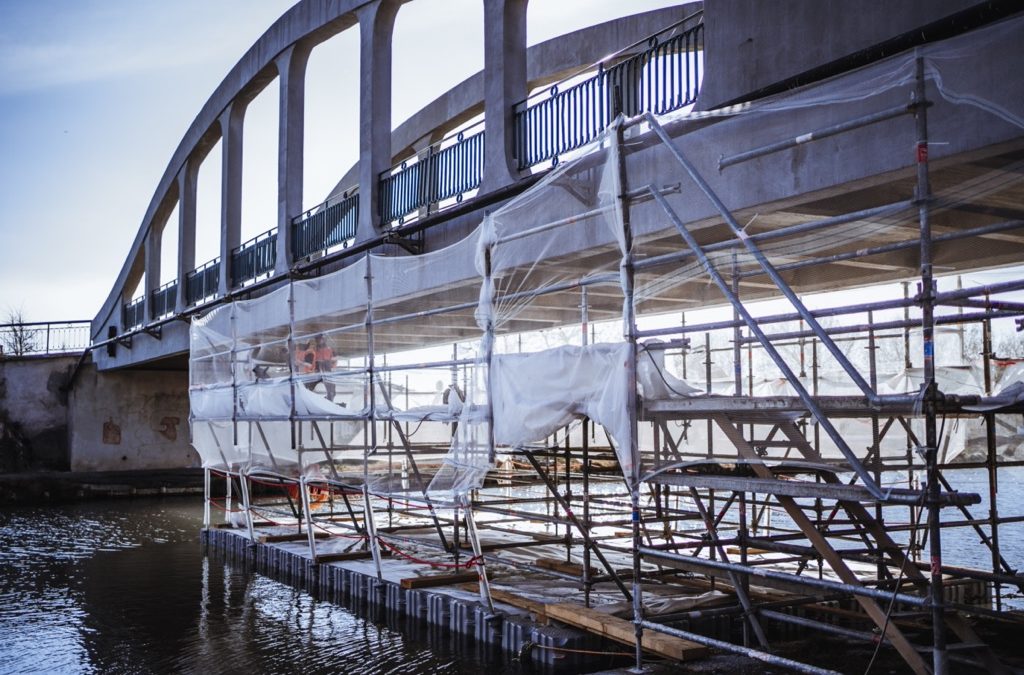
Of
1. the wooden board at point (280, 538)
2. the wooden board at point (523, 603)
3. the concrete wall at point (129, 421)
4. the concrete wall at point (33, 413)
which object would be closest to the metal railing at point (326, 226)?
the wooden board at point (280, 538)

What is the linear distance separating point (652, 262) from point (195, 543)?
17124 mm

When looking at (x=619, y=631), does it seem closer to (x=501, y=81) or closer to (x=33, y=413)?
(x=501, y=81)

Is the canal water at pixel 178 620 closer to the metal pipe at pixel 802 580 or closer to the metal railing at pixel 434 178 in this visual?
the metal pipe at pixel 802 580

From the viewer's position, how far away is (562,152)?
43.4 ft

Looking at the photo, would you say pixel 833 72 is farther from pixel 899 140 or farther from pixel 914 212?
pixel 914 212

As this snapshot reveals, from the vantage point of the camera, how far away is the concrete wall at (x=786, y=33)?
27.2 feet

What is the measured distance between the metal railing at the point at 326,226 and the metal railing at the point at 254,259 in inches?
42.6

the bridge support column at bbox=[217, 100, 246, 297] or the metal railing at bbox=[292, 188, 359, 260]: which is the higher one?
the bridge support column at bbox=[217, 100, 246, 297]

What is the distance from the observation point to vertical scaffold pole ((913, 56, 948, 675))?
575 cm

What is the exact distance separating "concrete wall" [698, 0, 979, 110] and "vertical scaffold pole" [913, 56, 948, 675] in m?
2.40

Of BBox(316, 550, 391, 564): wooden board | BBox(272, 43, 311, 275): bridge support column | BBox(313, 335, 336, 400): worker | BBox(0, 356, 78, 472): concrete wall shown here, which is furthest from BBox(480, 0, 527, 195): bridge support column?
BBox(0, 356, 78, 472): concrete wall

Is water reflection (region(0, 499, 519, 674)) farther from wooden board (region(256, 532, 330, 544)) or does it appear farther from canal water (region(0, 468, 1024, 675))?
wooden board (region(256, 532, 330, 544))

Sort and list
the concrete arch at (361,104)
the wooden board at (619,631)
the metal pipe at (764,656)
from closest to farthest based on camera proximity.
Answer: the metal pipe at (764,656) < the wooden board at (619,631) < the concrete arch at (361,104)

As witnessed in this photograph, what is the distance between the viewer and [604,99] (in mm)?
12422
